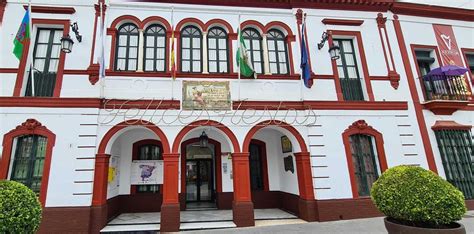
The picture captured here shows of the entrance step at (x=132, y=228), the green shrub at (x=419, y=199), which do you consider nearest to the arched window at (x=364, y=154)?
the green shrub at (x=419, y=199)

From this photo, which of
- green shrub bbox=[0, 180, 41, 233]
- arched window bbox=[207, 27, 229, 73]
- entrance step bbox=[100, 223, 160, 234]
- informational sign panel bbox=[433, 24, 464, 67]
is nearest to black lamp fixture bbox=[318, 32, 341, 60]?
arched window bbox=[207, 27, 229, 73]

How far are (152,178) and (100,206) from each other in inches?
108

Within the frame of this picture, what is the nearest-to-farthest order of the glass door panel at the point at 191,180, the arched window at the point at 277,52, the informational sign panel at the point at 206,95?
the informational sign panel at the point at 206,95 < the arched window at the point at 277,52 < the glass door panel at the point at 191,180

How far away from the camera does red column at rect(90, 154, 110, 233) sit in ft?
25.9

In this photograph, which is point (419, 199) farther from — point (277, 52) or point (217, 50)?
point (217, 50)

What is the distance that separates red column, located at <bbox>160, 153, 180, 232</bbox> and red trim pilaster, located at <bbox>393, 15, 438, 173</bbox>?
922 centimetres

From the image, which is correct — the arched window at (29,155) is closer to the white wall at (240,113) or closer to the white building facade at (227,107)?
the white building facade at (227,107)

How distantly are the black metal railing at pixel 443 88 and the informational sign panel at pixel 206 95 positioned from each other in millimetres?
8124

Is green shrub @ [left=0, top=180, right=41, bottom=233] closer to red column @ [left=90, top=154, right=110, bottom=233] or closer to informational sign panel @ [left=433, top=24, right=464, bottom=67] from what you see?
red column @ [left=90, top=154, right=110, bottom=233]

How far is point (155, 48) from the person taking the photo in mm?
9820

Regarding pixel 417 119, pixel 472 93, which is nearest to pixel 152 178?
pixel 417 119

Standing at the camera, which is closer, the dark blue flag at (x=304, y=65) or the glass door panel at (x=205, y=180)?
the dark blue flag at (x=304, y=65)

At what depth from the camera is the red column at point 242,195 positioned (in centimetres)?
841

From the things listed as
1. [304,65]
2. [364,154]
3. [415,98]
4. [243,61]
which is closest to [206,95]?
[243,61]
